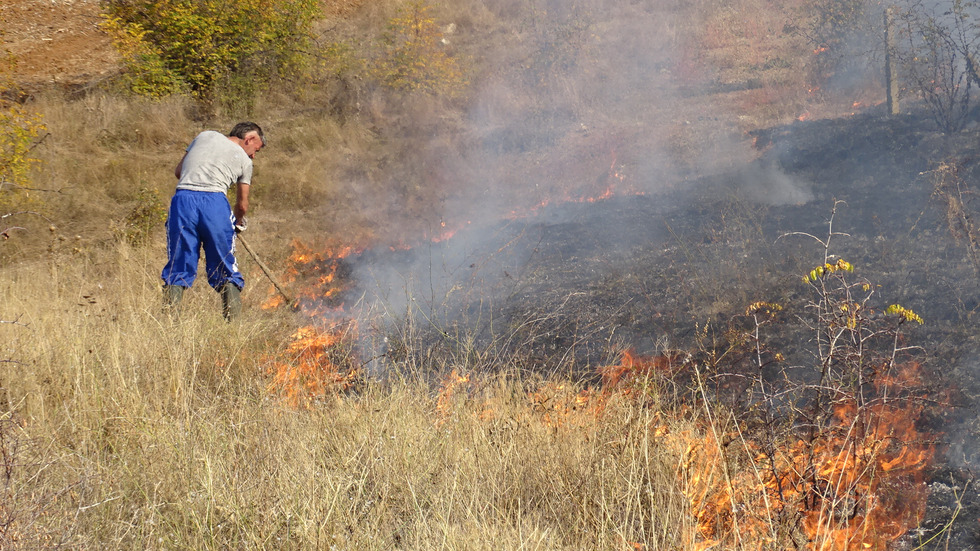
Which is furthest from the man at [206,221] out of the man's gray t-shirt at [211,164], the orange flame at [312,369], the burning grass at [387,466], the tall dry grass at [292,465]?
the tall dry grass at [292,465]

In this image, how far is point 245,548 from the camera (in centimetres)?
212

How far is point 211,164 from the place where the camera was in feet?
16.2

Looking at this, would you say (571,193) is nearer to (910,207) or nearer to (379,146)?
(379,146)

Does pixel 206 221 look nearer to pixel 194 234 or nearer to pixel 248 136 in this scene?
pixel 194 234

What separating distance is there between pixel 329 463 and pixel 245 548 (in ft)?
1.74

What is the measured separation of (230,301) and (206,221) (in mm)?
666

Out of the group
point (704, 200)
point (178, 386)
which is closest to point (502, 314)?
point (178, 386)

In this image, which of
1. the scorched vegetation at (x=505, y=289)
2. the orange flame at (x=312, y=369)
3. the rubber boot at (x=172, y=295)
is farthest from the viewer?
the rubber boot at (x=172, y=295)

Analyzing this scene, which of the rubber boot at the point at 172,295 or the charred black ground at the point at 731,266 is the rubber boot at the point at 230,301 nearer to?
the rubber boot at the point at 172,295

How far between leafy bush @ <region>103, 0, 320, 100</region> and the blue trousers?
771cm

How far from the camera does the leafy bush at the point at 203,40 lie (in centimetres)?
1115

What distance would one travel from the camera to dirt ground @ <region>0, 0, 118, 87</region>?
13117 mm

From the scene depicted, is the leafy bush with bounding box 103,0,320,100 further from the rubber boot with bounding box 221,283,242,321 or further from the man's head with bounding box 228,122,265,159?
the rubber boot with bounding box 221,283,242,321

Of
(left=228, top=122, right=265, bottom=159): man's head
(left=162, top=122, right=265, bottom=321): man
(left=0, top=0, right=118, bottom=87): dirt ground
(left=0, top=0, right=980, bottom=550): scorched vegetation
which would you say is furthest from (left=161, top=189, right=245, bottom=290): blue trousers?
(left=0, top=0, right=118, bottom=87): dirt ground
